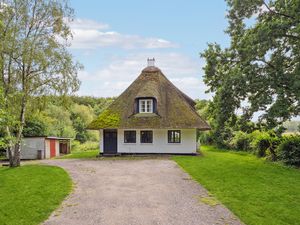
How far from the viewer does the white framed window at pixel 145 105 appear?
92.5 feet

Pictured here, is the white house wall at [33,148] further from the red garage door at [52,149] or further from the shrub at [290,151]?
the shrub at [290,151]

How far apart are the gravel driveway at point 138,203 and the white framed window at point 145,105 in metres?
12.6

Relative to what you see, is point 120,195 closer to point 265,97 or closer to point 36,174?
point 36,174

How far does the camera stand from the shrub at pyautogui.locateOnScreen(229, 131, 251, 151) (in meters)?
34.2

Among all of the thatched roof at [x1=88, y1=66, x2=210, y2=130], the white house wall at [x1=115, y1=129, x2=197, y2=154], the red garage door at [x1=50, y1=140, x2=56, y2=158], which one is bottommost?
the red garage door at [x1=50, y1=140, x2=56, y2=158]

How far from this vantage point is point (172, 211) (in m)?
9.52

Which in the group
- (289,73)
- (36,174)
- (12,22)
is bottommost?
(36,174)

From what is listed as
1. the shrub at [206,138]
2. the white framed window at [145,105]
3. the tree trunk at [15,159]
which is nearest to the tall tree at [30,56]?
the tree trunk at [15,159]

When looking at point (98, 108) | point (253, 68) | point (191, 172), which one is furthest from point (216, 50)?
point (98, 108)

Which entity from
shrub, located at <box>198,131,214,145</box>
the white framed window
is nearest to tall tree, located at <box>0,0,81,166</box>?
the white framed window

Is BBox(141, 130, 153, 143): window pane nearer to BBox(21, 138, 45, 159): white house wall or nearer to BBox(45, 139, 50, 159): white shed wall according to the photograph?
BBox(21, 138, 45, 159): white house wall

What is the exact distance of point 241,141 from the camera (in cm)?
3556

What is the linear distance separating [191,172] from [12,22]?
14732mm

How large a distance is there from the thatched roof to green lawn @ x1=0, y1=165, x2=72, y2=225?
10825 mm
